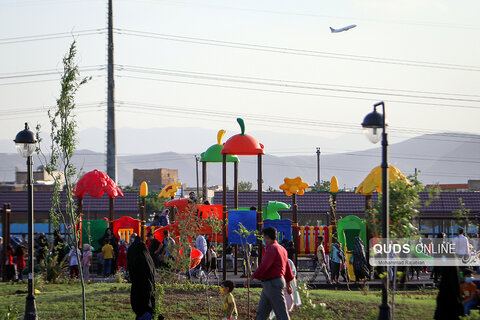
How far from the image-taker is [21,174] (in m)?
108

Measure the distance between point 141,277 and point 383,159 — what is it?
16.3 ft

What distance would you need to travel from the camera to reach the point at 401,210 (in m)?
12.3

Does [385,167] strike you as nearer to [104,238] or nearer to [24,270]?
[104,238]

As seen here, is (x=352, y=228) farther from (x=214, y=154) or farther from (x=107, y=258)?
(x=107, y=258)

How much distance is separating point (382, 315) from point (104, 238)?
15.4 metres

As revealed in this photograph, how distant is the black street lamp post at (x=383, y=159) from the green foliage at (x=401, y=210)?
1.27 ft

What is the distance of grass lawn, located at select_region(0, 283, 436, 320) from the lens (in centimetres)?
1566

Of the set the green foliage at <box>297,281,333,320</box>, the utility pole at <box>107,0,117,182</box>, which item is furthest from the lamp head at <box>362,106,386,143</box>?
the utility pole at <box>107,0,117,182</box>

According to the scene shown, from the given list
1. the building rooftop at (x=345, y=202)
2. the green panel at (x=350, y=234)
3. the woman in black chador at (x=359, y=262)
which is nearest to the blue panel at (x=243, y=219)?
the woman in black chador at (x=359, y=262)

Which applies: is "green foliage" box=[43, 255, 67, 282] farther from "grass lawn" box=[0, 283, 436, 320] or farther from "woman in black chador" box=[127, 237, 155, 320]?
"woman in black chador" box=[127, 237, 155, 320]

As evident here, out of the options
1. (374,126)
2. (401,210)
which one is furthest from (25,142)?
(401,210)

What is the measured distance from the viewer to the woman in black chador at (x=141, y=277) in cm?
1287

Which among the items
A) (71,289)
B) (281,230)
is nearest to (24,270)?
(71,289)

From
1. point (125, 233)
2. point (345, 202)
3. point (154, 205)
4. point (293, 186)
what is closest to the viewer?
point (293, 186)
